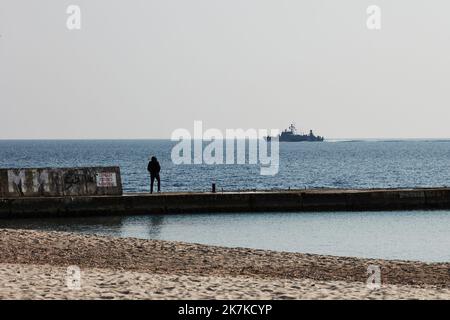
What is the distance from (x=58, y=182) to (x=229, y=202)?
812 cm

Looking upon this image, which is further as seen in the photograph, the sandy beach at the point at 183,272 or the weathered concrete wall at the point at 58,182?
the weathered concrete wall at the point at 58,182

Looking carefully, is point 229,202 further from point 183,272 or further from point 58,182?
point 183,272

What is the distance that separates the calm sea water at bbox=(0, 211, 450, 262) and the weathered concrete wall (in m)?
2.73

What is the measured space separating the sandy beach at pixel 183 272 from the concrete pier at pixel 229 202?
11517 mm

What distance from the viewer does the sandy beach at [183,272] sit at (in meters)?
14.8

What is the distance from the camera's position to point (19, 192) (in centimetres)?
3900

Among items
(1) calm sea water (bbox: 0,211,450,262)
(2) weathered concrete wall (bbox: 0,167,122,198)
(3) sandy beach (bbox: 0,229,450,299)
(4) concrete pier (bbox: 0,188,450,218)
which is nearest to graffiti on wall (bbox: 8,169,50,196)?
(2) weathered concrete wall (bbox: 0,167,122,198)

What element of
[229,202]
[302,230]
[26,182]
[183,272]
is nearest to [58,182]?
[26,182]

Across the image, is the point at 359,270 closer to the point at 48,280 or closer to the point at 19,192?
the point at 48,280

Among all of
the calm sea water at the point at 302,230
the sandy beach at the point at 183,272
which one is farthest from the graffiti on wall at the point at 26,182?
the sandy beach at the point at 183,272

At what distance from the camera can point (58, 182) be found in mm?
39688

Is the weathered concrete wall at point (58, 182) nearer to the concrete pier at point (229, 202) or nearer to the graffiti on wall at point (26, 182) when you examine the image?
the graffiti on wall at point (26, 182)

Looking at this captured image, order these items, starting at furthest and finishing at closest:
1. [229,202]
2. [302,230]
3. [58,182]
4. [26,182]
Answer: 1. [229,202]
2. [58,182]
3. [26,182]
4. [302,230]
